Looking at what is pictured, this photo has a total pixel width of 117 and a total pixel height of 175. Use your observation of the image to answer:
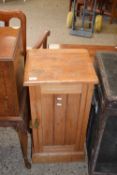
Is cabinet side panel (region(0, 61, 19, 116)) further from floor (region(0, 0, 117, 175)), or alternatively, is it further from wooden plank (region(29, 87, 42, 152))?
floor (region(0, 0, 117, 175))

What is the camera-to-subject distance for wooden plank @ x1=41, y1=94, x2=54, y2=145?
3.67 ft

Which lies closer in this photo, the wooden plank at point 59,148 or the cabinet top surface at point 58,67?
the cabinet top surface at point 58,67

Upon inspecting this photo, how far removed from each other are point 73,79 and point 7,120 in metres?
0.43

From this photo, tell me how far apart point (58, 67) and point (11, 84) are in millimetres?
290

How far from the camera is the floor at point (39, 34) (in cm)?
142

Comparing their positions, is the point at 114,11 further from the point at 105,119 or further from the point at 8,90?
Answer: the point at 8,90

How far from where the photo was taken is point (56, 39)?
122 inches

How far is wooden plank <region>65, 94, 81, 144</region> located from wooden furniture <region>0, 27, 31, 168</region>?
0.87ft

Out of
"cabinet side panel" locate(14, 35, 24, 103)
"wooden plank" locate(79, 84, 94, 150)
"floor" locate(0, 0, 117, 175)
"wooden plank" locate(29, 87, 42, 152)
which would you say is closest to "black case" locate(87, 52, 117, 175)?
"wooden plank" locate(79, 84, 94, 150)

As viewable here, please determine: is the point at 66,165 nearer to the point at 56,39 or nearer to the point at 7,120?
the point at 7,120

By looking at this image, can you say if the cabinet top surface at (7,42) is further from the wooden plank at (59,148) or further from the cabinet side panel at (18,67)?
the wooden plank at (59,148)

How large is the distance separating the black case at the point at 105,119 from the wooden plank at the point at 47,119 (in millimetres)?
268

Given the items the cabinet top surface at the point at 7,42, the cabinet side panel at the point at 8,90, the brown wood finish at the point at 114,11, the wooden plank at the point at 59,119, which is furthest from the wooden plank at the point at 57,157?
the brown wood finish at the point at 114,11

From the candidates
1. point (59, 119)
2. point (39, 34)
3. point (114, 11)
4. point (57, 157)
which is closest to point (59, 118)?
point (59, 119)
